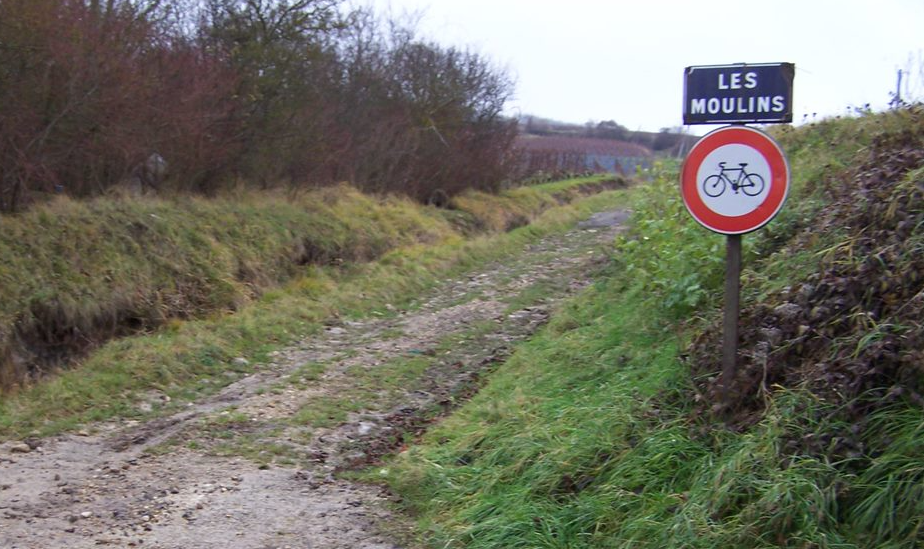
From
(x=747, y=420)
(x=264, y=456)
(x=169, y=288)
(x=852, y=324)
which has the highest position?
(x=852, y=324)

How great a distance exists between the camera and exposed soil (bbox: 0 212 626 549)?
520cm

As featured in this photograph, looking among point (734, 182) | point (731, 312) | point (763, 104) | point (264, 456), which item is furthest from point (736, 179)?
point (264, 456)

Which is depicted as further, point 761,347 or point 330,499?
point 330,499

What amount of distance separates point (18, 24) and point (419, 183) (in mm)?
14480

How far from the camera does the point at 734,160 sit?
5.00m

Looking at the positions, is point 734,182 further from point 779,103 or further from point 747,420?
point 747,420

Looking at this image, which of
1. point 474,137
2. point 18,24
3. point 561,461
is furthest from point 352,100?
point 561,461

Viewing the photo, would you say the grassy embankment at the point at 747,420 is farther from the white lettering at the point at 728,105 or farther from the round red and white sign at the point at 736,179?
the white lettering at the point at 728,105

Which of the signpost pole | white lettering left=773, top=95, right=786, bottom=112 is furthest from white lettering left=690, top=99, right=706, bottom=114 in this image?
the signpost pole

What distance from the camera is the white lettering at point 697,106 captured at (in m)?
5.23

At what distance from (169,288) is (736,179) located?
8.38m

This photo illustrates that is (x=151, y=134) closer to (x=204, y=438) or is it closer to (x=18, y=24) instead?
(x=18, y=24)

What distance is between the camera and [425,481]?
580 cm

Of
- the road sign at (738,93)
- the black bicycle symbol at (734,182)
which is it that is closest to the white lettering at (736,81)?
the road sign at (738,93)
